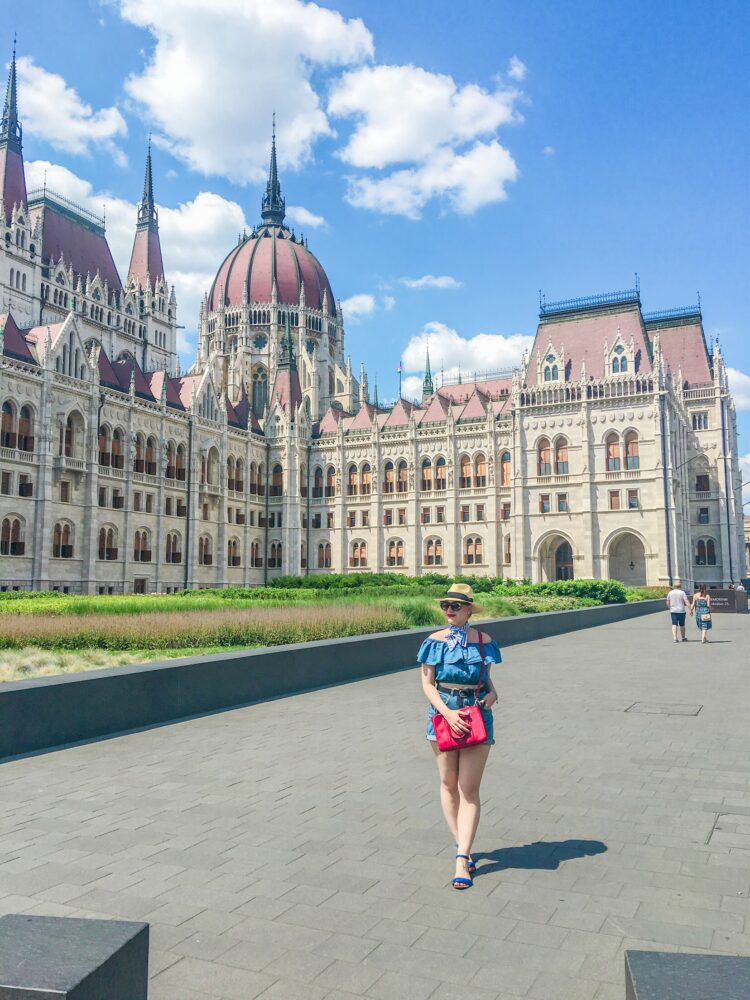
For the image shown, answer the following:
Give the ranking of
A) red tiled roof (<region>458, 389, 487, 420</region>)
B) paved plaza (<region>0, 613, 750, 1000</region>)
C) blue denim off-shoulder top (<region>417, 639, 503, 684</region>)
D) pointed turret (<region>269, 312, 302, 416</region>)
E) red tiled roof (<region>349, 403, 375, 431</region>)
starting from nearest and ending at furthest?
1. paved plaza (<region>0, 613, 750, 1000</region>)
2. blue denim off-shoulder top (<region>417, 639, 503, 684</region>)
3. red tiled roof (<region>458, 389, 487, 420</region>)
4. red tiled roof (<region>349, 403, 375, 431</region>)
5. pointed turret (<region>269, 312, 302, 416</region>)

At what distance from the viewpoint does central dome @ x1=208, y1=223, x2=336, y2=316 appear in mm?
82875

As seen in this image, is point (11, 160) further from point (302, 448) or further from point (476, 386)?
point (476, 386)

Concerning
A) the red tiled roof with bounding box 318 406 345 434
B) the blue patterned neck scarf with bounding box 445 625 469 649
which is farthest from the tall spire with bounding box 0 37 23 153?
the blue patterned neck scarf with bounding box 445 625 469 649

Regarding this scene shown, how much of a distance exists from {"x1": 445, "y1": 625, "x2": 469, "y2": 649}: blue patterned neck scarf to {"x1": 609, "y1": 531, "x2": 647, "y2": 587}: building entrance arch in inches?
2186

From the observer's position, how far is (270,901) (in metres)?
4.80

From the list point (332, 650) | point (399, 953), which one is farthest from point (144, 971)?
point (332, 650)

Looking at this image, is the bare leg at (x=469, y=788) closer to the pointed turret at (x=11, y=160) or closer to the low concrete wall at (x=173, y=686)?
the low concrete wall at (x=173, y=686)

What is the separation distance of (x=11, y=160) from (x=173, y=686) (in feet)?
203

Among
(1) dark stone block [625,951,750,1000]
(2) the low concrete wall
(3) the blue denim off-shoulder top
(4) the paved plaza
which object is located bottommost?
(4) the paved plaza

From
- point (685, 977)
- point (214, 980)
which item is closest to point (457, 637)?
point (214, 980)

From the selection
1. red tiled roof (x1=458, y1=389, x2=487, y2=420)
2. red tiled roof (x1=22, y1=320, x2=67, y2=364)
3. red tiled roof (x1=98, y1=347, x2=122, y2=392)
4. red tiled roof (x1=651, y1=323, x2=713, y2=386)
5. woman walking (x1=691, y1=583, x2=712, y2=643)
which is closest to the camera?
woman walking (x1=691, y1=583, x2=712, y2=643)

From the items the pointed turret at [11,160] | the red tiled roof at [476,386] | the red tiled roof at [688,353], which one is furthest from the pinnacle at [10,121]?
the red tiled roof at [688,353]

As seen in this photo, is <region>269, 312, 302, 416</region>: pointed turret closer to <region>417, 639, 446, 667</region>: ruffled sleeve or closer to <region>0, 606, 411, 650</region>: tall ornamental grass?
<region>0, 606, 411, 650</region>: tall ornamental grass

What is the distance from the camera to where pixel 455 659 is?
215 inches
